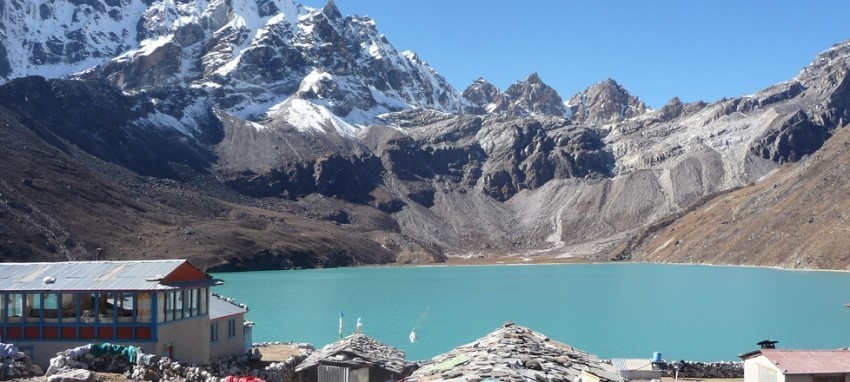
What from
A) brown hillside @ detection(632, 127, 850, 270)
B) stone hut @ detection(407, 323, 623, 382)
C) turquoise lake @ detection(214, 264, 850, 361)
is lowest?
turquoise lake @ detection(214, 264, 850, 361)

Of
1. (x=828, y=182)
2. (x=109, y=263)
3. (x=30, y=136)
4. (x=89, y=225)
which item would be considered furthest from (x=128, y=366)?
(x=30, y=136)

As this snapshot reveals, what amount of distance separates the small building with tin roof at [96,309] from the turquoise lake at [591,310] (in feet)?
68.5

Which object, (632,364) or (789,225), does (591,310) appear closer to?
(632,364)

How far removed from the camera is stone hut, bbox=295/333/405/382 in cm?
3048

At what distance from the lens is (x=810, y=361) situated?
26.8 m

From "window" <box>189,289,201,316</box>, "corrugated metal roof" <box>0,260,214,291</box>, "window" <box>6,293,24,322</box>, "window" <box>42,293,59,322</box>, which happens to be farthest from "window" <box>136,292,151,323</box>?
"window" <box>6,293,24,322</box>

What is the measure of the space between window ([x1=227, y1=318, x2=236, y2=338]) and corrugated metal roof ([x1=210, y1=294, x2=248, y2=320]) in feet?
1.42

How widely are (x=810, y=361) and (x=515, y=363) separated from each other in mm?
12320

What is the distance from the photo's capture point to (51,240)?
149250mm

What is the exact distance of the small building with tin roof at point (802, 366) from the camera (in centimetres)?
2614

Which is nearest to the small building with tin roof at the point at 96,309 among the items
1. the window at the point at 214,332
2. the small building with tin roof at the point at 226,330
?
the window at the point at 214,332

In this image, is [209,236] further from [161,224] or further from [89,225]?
[89,225]

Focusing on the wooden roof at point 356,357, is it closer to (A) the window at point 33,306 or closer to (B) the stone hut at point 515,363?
(B) the stone hut at point 515,363

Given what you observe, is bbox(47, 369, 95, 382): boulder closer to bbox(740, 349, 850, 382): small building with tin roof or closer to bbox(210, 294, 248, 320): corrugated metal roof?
bbox(210, 294, 248, 320): corrugated metal roof
